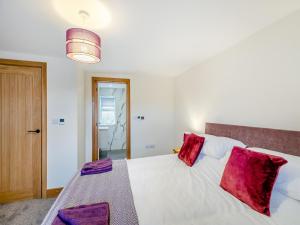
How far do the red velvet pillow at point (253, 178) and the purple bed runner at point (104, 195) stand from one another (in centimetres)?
82

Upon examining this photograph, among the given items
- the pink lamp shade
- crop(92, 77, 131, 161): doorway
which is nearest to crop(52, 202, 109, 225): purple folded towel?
the pink lamp shade

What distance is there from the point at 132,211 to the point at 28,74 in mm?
2538

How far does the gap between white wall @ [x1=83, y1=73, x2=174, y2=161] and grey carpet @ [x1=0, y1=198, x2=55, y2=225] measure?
6.16 ft

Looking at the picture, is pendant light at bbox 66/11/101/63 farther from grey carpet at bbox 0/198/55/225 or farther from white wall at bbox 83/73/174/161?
white wall at bbox 83/73/174/161

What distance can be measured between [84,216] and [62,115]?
6.28ft

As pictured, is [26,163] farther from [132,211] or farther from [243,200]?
[243,200]

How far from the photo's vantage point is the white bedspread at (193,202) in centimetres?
91

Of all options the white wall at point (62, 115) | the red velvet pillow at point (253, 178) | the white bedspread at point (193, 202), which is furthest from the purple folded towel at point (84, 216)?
the white wall at point (62, 115)

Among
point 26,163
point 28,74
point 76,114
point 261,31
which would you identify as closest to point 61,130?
point 76,114

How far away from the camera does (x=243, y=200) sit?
1.07 m

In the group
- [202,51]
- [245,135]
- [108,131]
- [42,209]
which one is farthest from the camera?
[108,131]

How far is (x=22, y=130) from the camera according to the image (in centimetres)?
221

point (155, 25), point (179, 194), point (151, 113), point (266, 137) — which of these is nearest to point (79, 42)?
point (155, 25)

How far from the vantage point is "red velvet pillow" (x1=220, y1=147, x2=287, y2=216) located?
981mm
